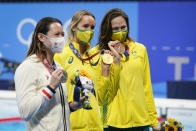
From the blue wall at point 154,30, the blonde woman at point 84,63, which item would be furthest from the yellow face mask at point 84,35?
the blue wall at point 154,30

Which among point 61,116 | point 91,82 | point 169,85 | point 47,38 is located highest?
point 47,38

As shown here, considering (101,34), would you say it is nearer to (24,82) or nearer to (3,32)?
(24,82)

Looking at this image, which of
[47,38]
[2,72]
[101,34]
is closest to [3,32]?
[2,72]

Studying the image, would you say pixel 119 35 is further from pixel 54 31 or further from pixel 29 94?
pixel 29 94

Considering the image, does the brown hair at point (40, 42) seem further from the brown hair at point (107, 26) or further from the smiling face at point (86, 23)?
the brown hair at point (107, 26)

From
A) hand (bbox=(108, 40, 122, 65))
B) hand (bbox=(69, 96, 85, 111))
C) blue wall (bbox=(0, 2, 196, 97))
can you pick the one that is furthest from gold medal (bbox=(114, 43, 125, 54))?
blue wall (bbox=(0, 2, 196, 97))

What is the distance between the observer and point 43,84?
2.12 metres

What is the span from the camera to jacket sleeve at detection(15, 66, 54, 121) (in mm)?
2004

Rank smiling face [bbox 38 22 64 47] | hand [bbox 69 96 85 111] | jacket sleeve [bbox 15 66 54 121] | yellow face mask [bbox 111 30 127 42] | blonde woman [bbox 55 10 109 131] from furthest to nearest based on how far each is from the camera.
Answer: yellow face mask [bbox 111 30 127 42]
blonde woman [bbox 55 10 109 131]
hand [bbox 69 96 85 111]
smiling face [bbox 38 22 64 47]
jacket sleeve [bbox 15 66 54 121]

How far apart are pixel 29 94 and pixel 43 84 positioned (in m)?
0.12

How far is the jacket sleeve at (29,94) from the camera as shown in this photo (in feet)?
6.57

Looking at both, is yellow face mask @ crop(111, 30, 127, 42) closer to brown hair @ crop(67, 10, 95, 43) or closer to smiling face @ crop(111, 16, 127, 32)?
smiling face @ crop(111, 16, 127, 32)

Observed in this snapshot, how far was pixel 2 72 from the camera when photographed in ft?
34.9

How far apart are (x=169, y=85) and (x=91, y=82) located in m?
5.48
